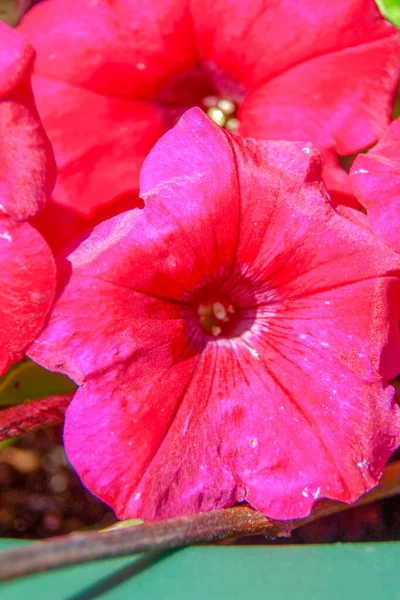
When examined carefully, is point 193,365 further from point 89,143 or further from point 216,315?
point 89,143

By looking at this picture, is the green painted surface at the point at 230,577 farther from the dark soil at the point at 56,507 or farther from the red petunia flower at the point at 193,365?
the dark soil at the point at 56,507

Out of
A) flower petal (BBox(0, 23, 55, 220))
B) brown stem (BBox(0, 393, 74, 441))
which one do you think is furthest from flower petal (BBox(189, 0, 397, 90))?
brown stem (BBox(0, 393, 74, 441))

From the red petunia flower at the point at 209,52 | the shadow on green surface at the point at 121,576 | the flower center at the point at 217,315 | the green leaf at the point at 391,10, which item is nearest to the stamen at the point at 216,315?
the flower center at the point at 217,315

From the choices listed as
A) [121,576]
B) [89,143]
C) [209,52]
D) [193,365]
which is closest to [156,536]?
[121,576]

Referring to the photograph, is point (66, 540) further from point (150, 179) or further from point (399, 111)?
point (399, 111)

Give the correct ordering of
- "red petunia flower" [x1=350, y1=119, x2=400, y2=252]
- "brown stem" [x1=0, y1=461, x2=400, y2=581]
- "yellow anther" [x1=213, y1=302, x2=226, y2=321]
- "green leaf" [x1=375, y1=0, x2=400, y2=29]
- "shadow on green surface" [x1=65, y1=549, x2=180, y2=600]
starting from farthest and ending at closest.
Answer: "green leaf" [x1=375, y1=0, x2=400, y2=29]
"yellow anther" [x1=213, y1=302, x2=226, y2=321]
"red petunia flower" [x1=350, y1=119, x2=400, y2=252]
"shadow on green surface" [x1=65, y1=549, x2=180, y2=600]
"brown stem" [x1=0, y1=461, x2=400, y2=581]

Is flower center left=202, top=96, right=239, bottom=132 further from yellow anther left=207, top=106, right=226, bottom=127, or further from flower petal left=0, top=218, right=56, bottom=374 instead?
flower petal left=0, top=218, right=56, bottom=374
